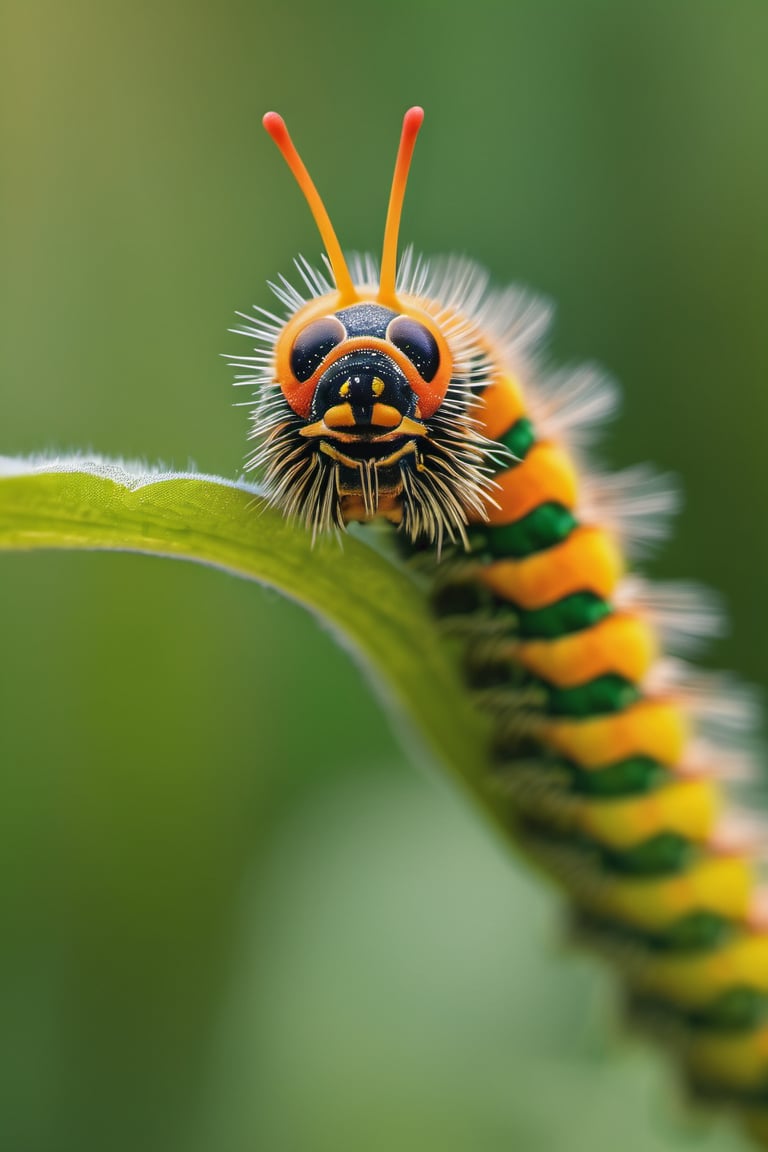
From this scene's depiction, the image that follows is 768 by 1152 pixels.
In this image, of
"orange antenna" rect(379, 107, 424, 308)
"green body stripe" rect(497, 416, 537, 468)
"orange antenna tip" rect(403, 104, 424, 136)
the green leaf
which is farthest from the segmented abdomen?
"orange antenna tip" rect(403, 104, 424, 136)

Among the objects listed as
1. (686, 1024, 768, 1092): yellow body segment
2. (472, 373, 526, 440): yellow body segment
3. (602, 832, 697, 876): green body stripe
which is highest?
(472, 373, 526, 440): yellow body segment

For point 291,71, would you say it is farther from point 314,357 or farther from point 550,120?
point 314,357

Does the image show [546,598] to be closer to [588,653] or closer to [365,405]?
[588,653]

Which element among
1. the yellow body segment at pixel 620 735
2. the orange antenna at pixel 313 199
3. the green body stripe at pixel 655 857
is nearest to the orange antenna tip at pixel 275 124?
the orange antenna at pixel 313 199

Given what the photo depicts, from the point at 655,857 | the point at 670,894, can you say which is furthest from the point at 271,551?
the point at 670,894

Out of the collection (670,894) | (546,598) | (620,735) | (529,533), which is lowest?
(670,894)

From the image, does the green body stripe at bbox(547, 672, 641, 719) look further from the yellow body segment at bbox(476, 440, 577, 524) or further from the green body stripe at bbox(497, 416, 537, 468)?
the green body stripe at bbox(497, 416, 537, 468)

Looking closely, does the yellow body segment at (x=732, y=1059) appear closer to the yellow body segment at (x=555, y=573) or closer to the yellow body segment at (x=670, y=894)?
the yellow body segment at (x=670, y=894)
